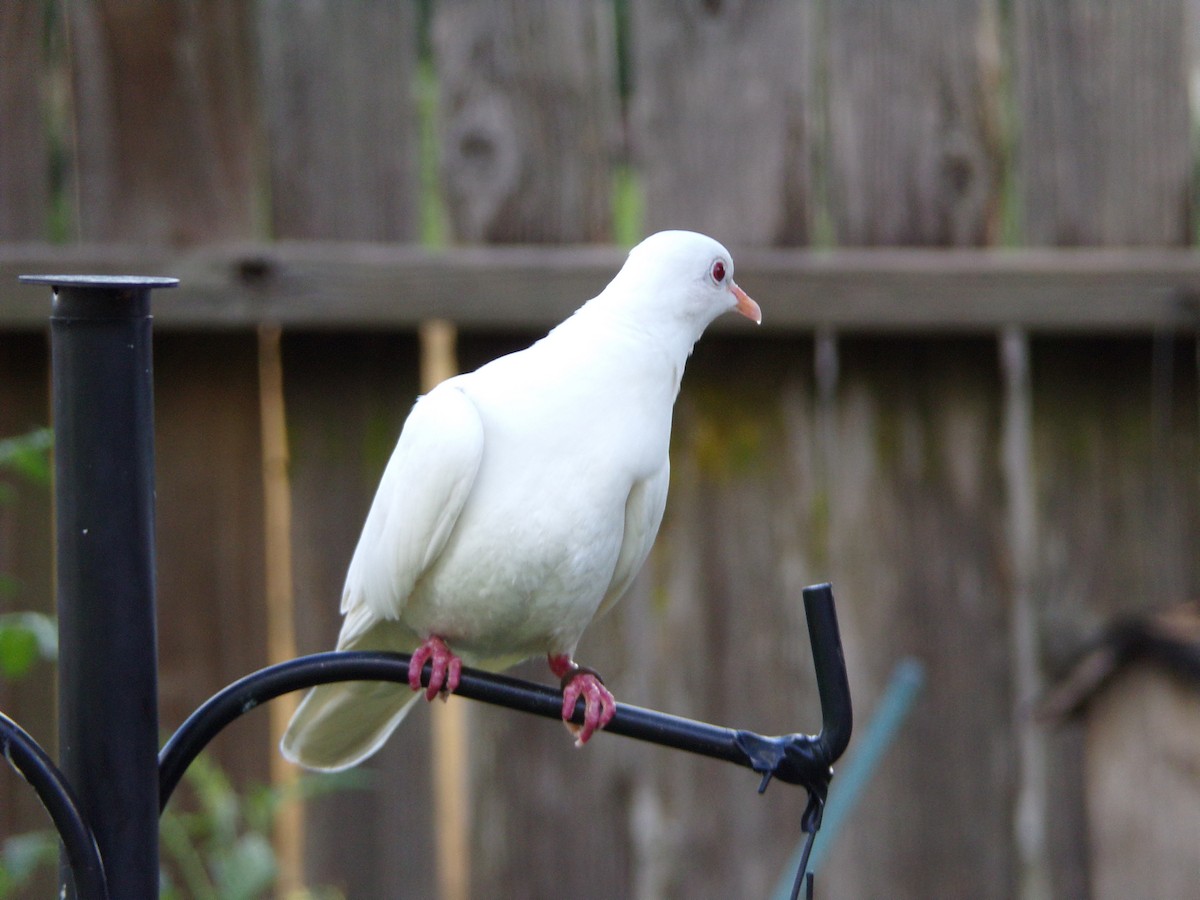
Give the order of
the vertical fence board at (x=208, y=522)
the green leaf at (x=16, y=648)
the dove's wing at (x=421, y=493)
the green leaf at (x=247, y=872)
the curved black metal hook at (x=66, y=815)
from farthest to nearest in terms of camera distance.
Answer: the vertical fence board at (x=208, y=522) < the green leaf at (x=247, y=872) < the dove's wing at (x=421, y=493) < the green leaf at (x=16, y=648) < the curved black metal hook at (x=66, y=815)

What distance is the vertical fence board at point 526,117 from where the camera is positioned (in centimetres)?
245

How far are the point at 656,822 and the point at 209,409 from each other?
1.12m

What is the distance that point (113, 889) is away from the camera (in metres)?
1.12

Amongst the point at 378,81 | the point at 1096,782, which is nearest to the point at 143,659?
the point at 378,81

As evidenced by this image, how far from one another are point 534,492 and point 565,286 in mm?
916

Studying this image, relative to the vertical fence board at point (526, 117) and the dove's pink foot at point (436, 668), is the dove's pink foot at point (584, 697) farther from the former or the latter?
the vertical fence board at point (526, 117)

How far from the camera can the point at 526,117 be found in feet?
8.07

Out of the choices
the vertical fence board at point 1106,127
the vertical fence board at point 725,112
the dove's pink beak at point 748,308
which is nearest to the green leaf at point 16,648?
the dove's pink beak at point 748,308

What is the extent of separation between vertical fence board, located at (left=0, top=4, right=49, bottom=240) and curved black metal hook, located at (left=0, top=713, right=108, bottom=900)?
5.02ft

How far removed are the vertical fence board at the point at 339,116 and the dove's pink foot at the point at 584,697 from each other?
3.21 ft

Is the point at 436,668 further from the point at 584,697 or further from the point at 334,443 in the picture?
the point at 334,443

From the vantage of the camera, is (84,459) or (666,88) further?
(666,88)

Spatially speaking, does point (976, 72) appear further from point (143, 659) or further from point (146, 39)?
point (143, 659)

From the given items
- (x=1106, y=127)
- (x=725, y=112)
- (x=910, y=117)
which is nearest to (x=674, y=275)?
(x=725, y=112)
